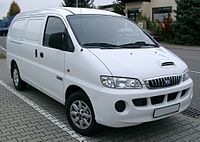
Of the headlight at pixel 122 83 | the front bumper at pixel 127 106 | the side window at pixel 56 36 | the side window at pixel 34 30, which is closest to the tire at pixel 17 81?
the side window at pixel 34 30

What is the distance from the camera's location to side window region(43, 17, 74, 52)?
189 inches

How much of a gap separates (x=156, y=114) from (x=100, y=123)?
0.77 metres

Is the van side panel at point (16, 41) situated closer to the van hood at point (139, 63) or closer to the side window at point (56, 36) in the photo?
the side window at point (56, 36)

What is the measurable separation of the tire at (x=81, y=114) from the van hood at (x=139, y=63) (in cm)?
63

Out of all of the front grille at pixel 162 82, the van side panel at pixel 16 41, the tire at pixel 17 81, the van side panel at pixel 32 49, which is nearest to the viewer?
the front grille at pixel 162 82

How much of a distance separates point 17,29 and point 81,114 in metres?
3.62

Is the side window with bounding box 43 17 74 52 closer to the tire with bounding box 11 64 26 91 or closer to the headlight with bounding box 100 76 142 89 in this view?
the headlight with bounding box 100 76 142 89

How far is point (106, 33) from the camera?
16.5 feet

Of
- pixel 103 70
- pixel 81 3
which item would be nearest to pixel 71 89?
pixel 103 70

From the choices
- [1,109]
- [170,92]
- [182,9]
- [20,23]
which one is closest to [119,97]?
[170,92]

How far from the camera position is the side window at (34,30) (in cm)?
585

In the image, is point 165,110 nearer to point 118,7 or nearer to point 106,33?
point 106,33

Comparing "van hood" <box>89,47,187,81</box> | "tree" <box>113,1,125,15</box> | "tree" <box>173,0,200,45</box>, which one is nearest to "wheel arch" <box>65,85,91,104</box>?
"van hood" <box>89,47,187,81</box>

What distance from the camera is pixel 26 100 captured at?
6484mm
